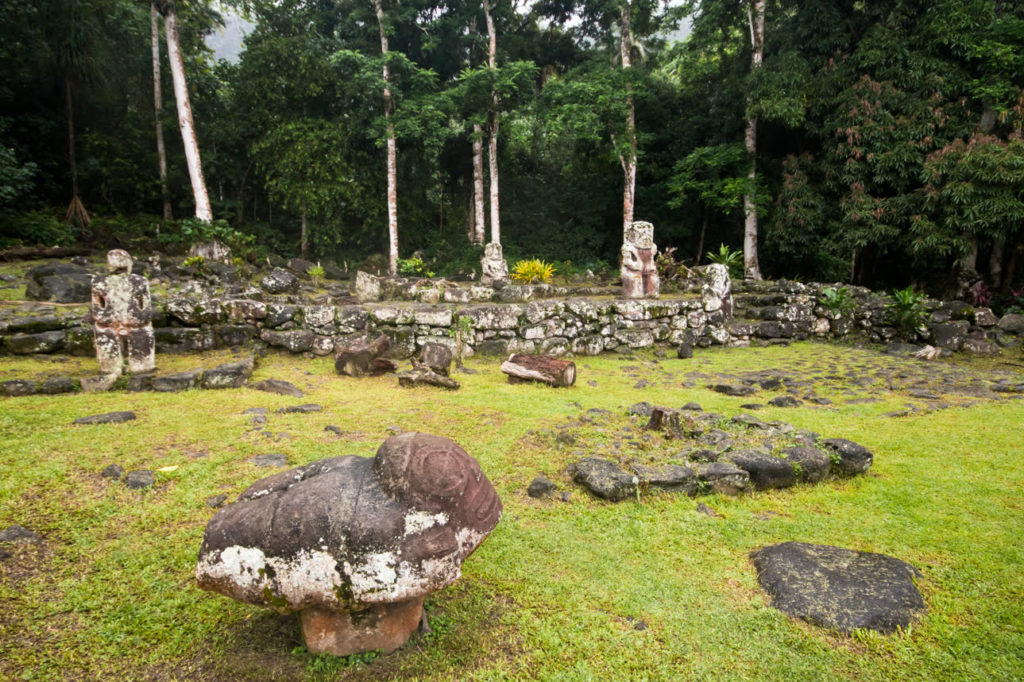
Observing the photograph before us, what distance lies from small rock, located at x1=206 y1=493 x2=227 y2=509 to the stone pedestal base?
67.3 inches

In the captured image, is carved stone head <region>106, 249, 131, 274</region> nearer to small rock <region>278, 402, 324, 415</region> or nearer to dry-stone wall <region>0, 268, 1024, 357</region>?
dry-stone wall <region>0, 268, 1024, 357</region>

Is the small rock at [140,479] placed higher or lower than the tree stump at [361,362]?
lower

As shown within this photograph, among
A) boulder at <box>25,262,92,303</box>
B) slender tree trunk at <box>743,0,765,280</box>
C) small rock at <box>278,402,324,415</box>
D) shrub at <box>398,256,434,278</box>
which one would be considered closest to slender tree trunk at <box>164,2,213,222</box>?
boulder at <box>25,262,92,303</box>

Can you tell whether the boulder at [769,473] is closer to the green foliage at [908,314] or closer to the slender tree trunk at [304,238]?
the green foliage at [908,314]

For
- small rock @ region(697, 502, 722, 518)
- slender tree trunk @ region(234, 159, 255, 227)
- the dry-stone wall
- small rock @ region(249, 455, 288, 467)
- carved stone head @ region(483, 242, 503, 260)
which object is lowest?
small rock @ region(697, 502, 722, 518)

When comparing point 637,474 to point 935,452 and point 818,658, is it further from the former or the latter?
point 935,452

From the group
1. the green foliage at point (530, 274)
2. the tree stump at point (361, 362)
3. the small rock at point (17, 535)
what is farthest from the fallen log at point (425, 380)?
the green foliage at point (530, 274)

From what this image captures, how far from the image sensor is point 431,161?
2348 cm

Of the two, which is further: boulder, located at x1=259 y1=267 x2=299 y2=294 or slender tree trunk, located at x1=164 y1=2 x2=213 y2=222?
slender tree trunk, located at x1=164 y1=2 x2=213 y2=222

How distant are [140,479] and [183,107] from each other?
1514 centimetres

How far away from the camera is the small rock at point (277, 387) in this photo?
6.48 metres

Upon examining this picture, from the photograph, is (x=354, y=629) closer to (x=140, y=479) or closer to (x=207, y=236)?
(x=140, y=479)

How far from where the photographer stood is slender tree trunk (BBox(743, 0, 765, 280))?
16.3 m

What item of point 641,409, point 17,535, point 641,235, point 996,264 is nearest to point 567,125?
point 641,235
